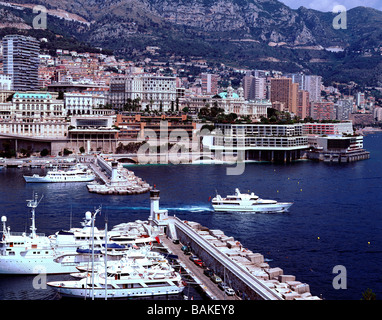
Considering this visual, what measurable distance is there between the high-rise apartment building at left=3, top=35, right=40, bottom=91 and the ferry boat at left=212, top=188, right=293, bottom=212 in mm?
35921

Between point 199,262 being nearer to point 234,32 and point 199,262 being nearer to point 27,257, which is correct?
point 27,257

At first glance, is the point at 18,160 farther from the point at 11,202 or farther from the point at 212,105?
the point at 212,105

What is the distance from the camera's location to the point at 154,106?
175ft

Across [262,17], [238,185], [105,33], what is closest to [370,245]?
[238,185]

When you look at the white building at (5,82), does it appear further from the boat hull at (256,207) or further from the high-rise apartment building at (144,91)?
the boat hull at (256,207)

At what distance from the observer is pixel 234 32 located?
114062mm

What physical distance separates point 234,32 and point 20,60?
221ft

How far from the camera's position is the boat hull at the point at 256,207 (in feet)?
66.6

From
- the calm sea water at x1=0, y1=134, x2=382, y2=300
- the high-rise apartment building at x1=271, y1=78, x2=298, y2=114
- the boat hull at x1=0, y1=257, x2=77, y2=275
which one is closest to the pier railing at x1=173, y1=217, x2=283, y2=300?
the calm sea water at x1=0, y1=134, x2=382, y2=300

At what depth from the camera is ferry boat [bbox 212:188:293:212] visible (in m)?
20.3

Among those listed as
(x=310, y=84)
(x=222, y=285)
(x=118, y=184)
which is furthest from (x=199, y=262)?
(x=310, y=84)

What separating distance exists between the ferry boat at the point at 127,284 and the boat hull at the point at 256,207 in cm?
972

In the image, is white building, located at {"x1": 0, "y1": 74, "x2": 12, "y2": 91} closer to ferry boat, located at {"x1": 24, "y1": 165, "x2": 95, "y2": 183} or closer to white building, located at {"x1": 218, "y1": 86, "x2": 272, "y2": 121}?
white building, located at {"x1": 218, "y1": 86, "x2": 272, "y2": 121}

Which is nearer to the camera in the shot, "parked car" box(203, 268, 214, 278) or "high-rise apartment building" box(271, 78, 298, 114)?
"parked car" box(203, 268, 214, 278)
